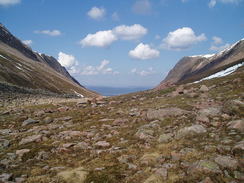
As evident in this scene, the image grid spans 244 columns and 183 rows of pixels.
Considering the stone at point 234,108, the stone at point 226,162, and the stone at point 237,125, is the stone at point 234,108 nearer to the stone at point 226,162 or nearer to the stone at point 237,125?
the stone at point 237,125

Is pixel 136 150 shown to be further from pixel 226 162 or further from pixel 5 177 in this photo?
pixel 5 177

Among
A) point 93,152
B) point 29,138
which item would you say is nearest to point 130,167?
point 93,152

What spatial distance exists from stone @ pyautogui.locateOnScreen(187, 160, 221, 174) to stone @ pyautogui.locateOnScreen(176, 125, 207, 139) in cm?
405

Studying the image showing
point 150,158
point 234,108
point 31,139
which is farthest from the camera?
point 234,108

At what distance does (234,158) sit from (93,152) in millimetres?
8206

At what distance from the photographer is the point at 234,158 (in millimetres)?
10727

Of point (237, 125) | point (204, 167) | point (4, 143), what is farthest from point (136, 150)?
point (4, 143)

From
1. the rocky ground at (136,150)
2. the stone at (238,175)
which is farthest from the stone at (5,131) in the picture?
the stone at (238,175)

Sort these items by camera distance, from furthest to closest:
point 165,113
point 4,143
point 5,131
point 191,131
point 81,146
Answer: point 5,131, point 165,113, point 4,143, point 81,146, point 191,131

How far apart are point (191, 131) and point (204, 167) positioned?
4.96 metres

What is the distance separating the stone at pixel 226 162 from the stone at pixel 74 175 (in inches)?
262

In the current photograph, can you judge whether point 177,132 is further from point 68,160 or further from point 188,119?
point 68,160

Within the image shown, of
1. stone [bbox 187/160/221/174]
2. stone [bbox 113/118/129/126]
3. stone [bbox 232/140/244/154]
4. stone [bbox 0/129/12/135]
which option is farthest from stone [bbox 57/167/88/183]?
stone [bbox 0/129/12/135]

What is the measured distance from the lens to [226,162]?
10.5 m
